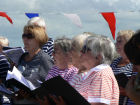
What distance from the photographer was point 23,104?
299 centimetres

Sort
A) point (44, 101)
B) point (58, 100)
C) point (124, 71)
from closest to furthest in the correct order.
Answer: point (58, 100), point (44, 101), point (124, 71)

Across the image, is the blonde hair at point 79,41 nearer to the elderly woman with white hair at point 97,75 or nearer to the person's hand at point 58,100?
the elderly woman with white hair at point 97,75

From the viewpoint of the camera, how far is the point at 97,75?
9.52ft

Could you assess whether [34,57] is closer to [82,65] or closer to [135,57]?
[82,65]

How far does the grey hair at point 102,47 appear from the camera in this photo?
10.1 feet

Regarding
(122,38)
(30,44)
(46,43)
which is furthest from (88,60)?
(46,43)

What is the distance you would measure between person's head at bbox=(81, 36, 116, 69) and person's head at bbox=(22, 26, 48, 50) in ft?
3.94

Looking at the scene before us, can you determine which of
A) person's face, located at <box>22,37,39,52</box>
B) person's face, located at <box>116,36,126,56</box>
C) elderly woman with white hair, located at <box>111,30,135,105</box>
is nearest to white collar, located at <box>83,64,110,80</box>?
elderly woman with white hair, located at <box>111,30,135,105</box>

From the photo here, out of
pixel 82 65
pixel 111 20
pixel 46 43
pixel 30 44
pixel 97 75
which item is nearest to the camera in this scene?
pixel 97 75

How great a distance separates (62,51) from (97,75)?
2.88ft

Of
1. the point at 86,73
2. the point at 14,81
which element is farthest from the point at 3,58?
the point at 86,73

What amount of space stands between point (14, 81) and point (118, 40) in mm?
1580

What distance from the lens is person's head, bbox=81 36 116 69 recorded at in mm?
3080

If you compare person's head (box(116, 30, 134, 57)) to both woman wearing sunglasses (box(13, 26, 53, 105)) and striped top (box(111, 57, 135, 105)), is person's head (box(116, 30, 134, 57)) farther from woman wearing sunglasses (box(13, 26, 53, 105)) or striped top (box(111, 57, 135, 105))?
woman wearing sunglasses (box(13, 26, 53, 105))
